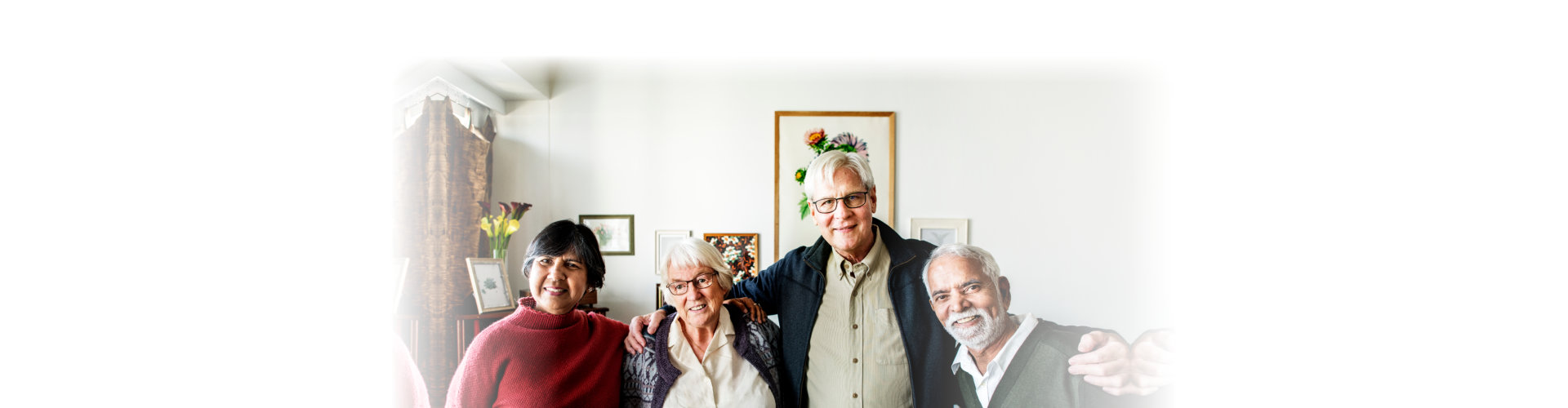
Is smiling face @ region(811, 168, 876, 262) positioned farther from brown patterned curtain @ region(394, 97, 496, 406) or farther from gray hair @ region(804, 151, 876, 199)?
brown patterned curtain @ region(394, 97, 496, 406)

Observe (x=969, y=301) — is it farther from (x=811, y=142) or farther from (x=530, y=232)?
(x=530, y=232)

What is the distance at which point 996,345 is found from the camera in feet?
4.26

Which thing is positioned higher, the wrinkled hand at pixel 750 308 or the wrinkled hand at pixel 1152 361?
the wrinkled hand at pixel 750 308

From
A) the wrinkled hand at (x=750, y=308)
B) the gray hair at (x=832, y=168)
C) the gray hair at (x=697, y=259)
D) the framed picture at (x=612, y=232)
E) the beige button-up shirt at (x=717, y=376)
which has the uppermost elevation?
the gray hair at (x=832, y=168)

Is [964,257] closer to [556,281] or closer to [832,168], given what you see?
[832,168]

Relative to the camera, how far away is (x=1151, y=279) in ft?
4.48

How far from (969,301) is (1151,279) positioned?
1.39 feet

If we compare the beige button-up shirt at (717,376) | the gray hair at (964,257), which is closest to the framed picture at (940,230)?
the gray hair at (964,257)

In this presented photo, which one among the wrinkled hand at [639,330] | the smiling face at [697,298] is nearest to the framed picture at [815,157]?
the smiling face at [697,298]

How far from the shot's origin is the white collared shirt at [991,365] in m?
Result: 1.29

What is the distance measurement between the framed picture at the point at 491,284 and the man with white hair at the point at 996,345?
0.90 metres

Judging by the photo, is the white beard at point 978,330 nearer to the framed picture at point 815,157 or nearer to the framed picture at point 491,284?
the framed picture at point 815,157

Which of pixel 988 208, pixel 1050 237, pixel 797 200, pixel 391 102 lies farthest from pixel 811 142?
pixel 391 102

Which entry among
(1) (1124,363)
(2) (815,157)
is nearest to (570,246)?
(2) (815,157)
